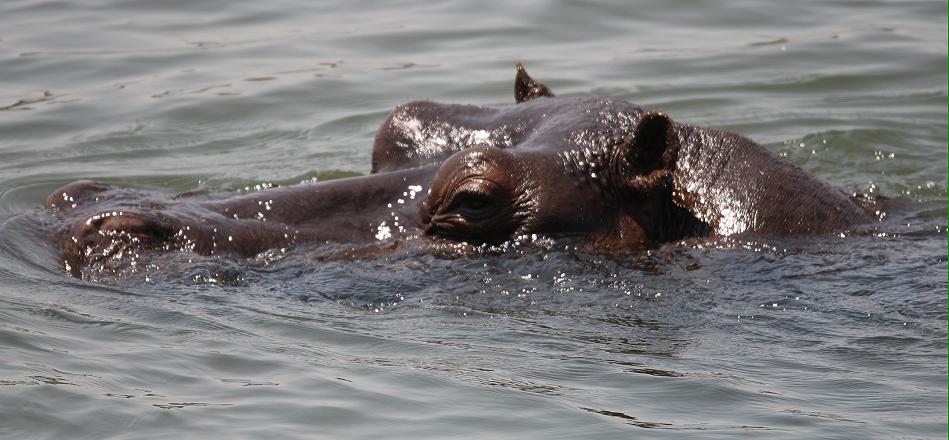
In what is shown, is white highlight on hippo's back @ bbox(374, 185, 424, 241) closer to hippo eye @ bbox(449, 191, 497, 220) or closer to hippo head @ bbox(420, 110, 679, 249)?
hippo head @ bbox(420, 110, 679, 249)

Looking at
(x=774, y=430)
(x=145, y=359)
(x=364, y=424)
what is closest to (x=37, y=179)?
(x=145, y=359)

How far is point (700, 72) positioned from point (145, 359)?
32.7 ft

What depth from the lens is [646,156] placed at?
8.32 m

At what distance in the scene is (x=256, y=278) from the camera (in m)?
7.95

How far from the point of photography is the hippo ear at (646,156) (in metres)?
8.20

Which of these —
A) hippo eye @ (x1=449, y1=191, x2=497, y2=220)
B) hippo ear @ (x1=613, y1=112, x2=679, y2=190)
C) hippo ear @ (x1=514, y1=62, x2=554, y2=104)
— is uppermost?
hippo ear @ (x1=514, y1=62, x2=554, y2=104)

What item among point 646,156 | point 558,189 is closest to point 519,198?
point 558,189

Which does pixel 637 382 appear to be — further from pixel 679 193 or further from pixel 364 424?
pixel 679 193

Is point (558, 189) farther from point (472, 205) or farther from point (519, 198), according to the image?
point (472, 205)

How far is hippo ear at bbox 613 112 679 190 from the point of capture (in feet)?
26.9

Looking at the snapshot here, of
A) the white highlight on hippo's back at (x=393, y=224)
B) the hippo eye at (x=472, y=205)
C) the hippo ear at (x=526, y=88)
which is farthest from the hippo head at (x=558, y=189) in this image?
the hippo ear at (x=526, y=88)

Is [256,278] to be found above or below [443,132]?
below

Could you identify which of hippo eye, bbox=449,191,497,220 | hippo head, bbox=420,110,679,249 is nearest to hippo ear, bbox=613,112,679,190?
hippo head, bbox=420,110,679,249

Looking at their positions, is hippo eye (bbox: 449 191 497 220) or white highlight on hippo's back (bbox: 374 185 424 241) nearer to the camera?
hippo eye (bbox: 449 191 497 220)
